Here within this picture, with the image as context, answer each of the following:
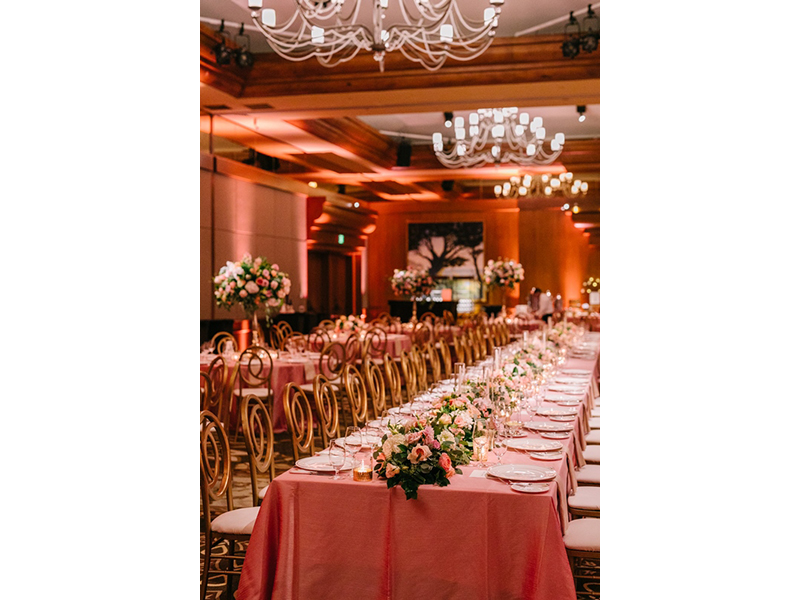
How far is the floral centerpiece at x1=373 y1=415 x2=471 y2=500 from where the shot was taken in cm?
270

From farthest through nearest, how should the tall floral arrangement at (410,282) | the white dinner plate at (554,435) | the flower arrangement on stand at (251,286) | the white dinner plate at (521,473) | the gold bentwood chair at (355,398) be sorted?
the tall floral arrangement at (410,282) < the flower arrangement on stand at (251,286) < the gold bentwood chair at (355,398) < the white dinner plate at (554,435) < the white dinner plate at (521,473)

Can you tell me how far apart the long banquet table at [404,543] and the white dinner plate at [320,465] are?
56mm

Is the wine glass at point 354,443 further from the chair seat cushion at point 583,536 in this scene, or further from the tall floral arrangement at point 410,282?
the tall floral arrangement at point 410,282

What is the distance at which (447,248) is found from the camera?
18.5 meters

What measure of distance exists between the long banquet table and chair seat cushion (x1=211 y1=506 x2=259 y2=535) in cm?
37

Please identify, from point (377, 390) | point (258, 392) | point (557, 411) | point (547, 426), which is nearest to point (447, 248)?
point (258, 392)

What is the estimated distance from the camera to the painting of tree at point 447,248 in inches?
722

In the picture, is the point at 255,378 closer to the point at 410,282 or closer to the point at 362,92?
the point at 362,92

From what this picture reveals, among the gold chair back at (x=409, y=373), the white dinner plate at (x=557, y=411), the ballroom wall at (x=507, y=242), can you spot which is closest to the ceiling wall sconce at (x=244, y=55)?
the gold chair back at (x=409, y=373)

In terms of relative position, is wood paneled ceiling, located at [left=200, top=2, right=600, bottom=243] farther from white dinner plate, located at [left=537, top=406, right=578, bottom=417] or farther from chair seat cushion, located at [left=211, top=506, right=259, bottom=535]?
chair seat cushion, located at [left=211, top=506, right=259, bottom=535]

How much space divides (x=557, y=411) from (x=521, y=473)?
1.54m

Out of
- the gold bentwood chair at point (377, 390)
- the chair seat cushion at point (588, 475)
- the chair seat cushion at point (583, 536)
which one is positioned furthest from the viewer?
the gold bentwood chair at point (377, 390)
